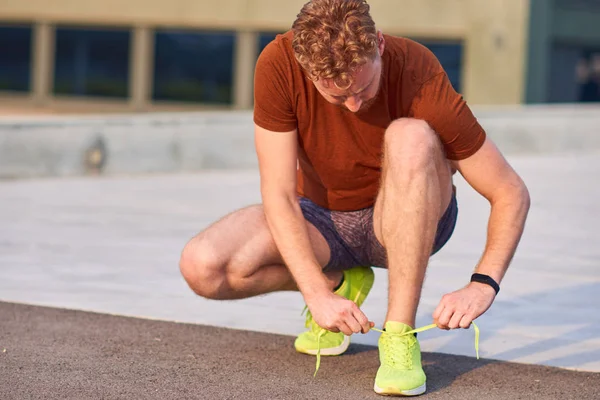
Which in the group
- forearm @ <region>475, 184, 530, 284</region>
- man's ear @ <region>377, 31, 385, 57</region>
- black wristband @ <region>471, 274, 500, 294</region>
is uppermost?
man's ear @ <region>377, 31, 385, 57</region>

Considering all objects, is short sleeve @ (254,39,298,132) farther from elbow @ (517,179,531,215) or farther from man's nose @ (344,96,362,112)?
elbow @ (517,179,531,215)

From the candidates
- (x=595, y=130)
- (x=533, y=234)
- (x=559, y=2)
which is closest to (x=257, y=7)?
(x=559, y=2)

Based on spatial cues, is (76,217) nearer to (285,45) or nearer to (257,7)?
(285,45)

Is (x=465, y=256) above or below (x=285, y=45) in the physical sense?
below

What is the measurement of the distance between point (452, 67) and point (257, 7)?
16.1 feet

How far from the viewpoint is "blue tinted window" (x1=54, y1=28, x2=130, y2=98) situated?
28.4 m

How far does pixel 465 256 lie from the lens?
643cm

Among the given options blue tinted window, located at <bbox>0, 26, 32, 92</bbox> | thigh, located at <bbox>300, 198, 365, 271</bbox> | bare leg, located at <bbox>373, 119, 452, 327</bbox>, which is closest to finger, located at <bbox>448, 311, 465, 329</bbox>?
bare leg, located at <bbox>373, 119, 452, 327</bbox>

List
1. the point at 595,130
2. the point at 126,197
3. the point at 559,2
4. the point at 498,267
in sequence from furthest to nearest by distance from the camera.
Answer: the point at 559,2 → the point at 595,130 → the point at 126,197 → the point at 498,267

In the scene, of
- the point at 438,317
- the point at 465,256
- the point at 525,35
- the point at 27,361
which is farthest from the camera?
the point at 525,35

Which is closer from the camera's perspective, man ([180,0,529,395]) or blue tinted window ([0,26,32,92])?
man ([180,0,529,395])

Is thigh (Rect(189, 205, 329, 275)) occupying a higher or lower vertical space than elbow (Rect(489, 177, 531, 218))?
lower

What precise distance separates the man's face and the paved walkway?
1.21 metres

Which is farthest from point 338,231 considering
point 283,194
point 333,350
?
point 333,350
